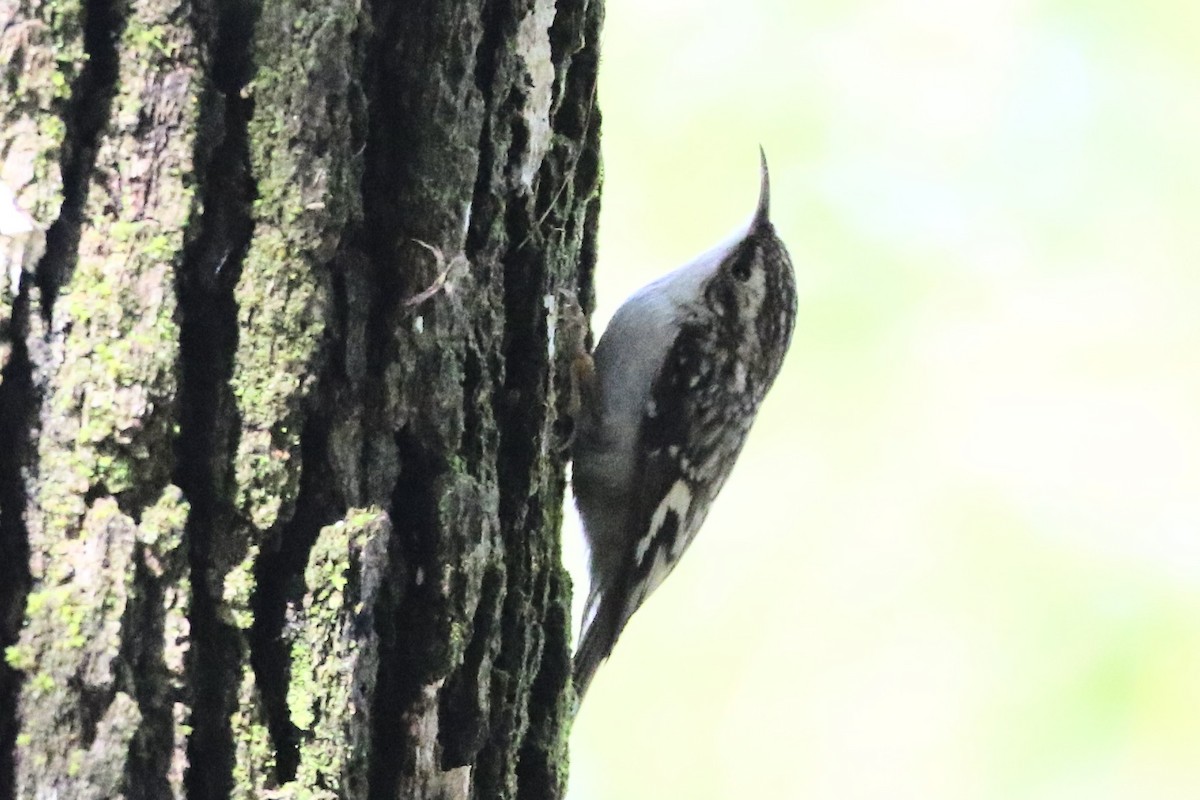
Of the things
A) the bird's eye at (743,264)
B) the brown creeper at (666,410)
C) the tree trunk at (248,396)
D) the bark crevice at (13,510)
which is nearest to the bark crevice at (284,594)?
the tree trunk at (248,396)

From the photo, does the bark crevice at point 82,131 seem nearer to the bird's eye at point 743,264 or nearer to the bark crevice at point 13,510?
the bark crevice at point 13,510

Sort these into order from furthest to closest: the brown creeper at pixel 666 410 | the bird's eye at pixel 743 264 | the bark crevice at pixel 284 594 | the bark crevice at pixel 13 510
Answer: the bird's eye at pixel 743 264, the brown creeper at pixel 666 410, the bark crevice at pixel 284 594, the bark crevice at pixel 13 510

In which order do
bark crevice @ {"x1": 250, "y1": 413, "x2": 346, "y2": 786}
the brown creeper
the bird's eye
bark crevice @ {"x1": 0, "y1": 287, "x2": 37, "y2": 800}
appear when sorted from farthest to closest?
1. the bird's eye
2. the brown creeper
3. bark crevice @ {"x1": 250, "y1": 413, "x2": 346, "y2": 786}
4. bark crevice @ {"x1": 0, "y1": 287, "x2": 37, "y2": 800}

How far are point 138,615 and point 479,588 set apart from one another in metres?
0.34

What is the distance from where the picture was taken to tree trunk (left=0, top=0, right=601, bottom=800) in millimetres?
917

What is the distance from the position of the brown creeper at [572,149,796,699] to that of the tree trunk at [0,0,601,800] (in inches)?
37.1

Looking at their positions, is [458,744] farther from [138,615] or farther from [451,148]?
[451,148]

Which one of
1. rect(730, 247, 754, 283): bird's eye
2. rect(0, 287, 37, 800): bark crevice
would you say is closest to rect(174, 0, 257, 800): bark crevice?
rect(0, 287, 37, 800): bark crevice

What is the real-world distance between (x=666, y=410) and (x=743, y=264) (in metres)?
0.34

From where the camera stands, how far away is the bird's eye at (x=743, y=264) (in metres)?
2.32

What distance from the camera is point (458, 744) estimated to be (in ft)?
3.92

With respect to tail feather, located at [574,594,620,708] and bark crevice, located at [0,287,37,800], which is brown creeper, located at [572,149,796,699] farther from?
bark crevice, located at [0,287,37,800]

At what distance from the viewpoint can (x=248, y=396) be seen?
100 centimetres

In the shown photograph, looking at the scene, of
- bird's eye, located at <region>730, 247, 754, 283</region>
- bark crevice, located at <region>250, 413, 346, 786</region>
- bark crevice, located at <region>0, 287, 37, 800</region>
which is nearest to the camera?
bark crevice, located at <region>0, 287, 37, 800</region>
